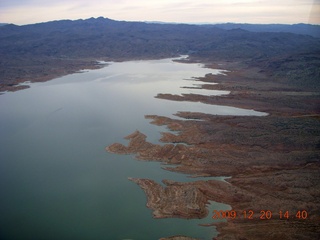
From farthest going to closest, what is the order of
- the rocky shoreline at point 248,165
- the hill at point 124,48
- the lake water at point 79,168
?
the hill at point 124,48 → the rocky shoreline at point 248,165 → the lake water at point 79,168

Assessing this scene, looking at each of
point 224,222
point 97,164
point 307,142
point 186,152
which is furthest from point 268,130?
point 97,164

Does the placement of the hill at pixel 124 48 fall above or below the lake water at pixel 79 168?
above

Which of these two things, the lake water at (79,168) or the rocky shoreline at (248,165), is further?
the rocky shoreline at (248,165)
